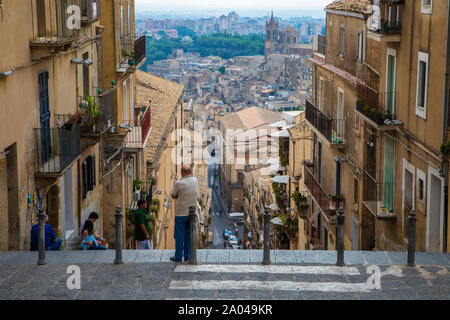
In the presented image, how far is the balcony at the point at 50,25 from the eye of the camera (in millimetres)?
14062

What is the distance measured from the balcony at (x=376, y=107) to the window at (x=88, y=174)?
7.09m

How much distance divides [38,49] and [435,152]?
25.6ft

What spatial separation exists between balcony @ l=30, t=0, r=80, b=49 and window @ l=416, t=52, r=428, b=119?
7.13 m

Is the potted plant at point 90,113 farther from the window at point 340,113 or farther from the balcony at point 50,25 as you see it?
the window at point 340,113

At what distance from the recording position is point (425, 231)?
15.5 meters

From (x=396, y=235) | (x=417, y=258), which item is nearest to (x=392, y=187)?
(x=396, y=235)

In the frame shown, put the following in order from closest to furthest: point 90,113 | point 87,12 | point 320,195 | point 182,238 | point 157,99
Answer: point 182,238 → point 90,113 → point 87,12 → point 320,195 → point 157,99

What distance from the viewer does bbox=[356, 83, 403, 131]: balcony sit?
1789 cm

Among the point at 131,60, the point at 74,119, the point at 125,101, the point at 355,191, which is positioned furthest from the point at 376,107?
the point at 125,101

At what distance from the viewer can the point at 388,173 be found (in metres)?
18.7

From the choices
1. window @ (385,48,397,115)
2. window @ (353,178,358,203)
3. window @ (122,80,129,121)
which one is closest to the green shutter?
window @ (385,48,397,115)

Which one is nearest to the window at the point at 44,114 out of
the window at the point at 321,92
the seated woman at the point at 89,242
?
the seated woman at the point at 89,242

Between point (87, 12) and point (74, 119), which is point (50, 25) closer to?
point (74, 119)

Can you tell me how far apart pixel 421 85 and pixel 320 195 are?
30.9 feet
